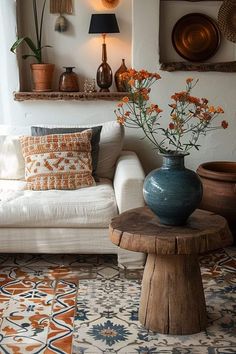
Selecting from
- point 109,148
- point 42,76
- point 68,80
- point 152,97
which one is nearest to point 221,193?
point 109,148

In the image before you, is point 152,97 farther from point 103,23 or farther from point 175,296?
point 175,296

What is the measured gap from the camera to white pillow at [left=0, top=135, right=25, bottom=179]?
3.74 metres

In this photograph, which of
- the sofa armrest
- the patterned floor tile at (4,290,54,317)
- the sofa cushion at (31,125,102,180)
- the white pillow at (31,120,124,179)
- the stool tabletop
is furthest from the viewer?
the white pillow at (31,120,124,179)

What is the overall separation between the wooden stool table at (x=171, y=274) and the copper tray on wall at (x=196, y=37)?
5.89ft

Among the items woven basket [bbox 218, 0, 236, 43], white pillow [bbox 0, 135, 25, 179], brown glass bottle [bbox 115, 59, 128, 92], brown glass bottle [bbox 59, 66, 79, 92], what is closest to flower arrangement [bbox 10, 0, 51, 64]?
brown glass bottle [bbox 59, 66, 79, 92]

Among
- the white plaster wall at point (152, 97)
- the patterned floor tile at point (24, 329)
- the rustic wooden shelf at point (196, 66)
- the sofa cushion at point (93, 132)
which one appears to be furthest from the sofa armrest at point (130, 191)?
the rustic wooden shelf at point (196, 66)

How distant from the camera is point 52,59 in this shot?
163 inches

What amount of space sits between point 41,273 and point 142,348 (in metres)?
1.05

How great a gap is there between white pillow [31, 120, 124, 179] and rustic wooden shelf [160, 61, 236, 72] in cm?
61

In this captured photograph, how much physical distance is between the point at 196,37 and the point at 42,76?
1.22 m

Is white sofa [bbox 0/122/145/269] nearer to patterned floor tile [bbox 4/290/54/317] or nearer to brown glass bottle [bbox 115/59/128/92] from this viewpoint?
patterned floor tile [bbox 4/290/54/317]

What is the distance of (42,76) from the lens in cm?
401

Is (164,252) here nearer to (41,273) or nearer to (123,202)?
(123,202)

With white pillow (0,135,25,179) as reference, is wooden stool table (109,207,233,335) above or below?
below
